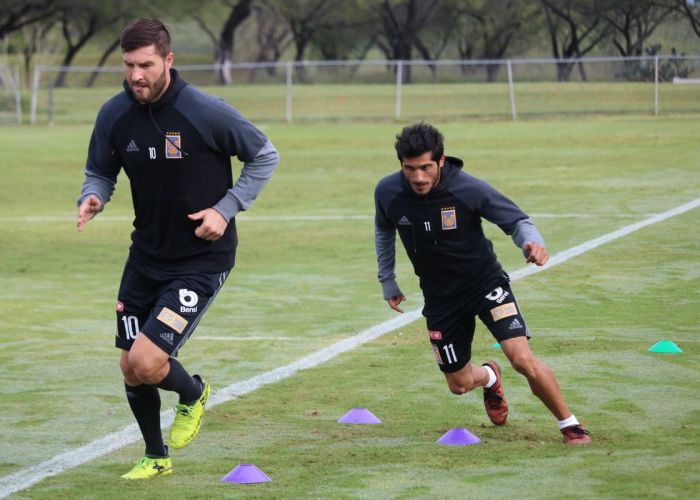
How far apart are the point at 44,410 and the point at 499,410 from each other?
2.82 meters

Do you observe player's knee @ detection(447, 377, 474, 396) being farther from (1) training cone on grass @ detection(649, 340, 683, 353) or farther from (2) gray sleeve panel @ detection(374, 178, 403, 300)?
(1) training cone on grass @ detection(649, 340, 683, 353)

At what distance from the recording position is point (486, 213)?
7391mm

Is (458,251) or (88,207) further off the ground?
(88,207)

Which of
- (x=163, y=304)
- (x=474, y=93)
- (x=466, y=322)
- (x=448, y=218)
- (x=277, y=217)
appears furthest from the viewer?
(x=474, y=93)

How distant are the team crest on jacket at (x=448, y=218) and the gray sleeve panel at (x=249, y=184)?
3.13 feet

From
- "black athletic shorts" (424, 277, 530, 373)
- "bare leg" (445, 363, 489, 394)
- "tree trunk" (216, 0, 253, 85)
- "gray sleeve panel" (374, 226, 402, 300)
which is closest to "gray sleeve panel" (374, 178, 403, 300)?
"gray sleeve panel" (374, 226, 402, 300)

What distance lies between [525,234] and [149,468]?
2191 mm

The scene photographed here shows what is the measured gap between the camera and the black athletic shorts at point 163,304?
6734 millimetres

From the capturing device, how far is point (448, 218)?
7426 millimetres

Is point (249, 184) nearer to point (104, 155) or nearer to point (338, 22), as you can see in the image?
point (104, 155)

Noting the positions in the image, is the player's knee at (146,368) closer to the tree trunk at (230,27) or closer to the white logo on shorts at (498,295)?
the white logo on shorts at (498,295)

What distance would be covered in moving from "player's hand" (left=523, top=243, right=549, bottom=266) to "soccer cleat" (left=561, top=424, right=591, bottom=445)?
34.7 inches

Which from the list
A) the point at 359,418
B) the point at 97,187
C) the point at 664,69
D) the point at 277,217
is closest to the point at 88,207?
the point at 97,187

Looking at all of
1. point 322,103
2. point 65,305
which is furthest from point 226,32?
point 65,305
